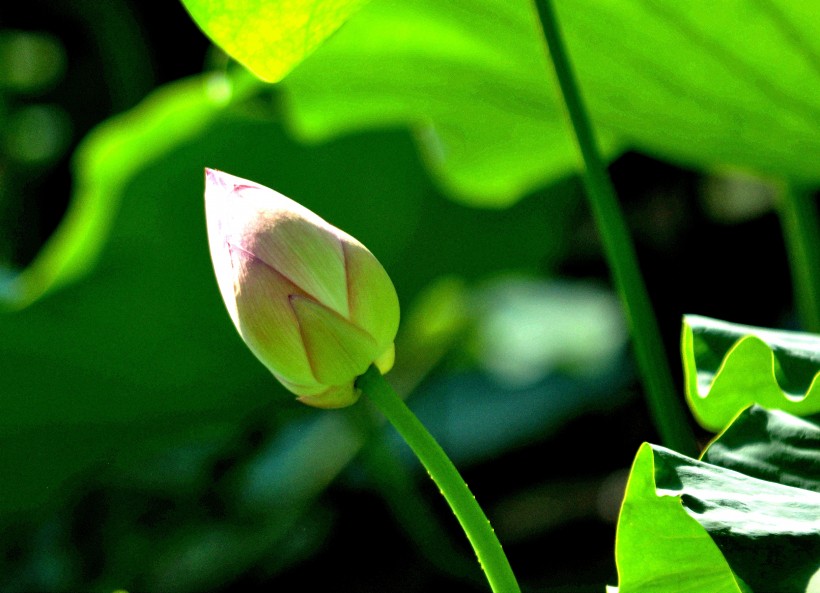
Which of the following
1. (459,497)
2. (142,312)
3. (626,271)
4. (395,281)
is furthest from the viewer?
(395,281)

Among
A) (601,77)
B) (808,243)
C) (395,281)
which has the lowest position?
(395,281)

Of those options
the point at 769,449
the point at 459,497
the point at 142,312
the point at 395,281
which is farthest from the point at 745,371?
the point at 395,281

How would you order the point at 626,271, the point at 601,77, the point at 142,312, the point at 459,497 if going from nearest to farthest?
the point at 459,497, the point at 626,271, the point at 601,77, the point at 142,312

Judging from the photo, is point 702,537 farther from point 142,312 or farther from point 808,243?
point 142,312

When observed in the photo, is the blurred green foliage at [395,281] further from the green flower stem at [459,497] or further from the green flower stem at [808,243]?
the green flower stem at [459,497]

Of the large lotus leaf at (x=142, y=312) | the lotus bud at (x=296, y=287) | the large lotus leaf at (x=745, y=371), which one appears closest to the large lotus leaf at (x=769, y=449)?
the large lotus leaf at (x=745, y=371)

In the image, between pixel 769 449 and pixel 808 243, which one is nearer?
pixel 769 449

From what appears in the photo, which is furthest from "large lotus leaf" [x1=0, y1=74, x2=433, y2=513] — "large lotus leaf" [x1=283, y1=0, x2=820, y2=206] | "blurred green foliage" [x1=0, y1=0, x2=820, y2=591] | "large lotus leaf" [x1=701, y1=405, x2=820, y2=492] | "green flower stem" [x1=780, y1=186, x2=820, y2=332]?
"large lotus leaf" [x1=701, y1=405, x2=820, y2=492]
